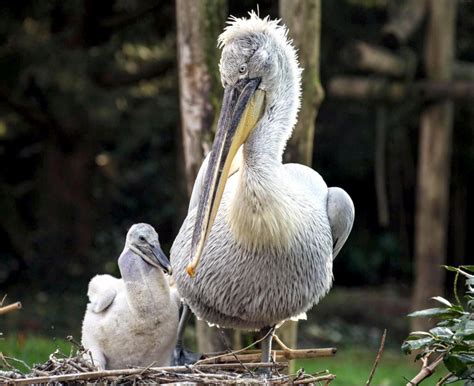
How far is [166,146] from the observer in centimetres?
1586

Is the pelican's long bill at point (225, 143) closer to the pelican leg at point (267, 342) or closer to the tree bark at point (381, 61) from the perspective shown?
the pelican leg at point (267, 342)

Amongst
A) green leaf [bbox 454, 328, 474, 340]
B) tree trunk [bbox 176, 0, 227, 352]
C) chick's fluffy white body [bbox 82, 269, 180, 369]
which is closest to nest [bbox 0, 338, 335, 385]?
green leaf [bbox 454, 328, 474, 340]

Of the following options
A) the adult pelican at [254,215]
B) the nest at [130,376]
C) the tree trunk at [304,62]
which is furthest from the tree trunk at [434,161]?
the nest at [130,376]

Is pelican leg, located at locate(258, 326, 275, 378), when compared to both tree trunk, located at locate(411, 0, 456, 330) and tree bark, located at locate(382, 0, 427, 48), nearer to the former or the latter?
tree trunk, located at locate(411, 0, 456, 330)

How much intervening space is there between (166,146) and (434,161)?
510cm

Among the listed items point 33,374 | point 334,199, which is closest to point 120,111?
point 334,199

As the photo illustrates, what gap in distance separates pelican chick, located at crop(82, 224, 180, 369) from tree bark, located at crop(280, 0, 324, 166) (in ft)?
4.73

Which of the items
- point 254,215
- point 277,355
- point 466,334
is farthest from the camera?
point 277,355

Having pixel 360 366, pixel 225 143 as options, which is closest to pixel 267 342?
pixel 225 143

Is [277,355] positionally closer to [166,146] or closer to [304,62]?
[304,62]

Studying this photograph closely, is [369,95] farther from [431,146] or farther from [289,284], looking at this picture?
[289,284]

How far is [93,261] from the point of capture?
574 inches

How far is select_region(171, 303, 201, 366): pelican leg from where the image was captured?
20.6ft

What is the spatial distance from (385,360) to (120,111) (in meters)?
4.49
